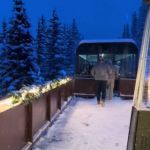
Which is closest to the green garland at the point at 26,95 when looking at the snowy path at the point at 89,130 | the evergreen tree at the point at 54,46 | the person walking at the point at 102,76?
the snowy path at the point at 89,130

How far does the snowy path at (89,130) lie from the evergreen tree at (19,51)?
1976 cm

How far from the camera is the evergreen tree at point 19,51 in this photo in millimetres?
33688

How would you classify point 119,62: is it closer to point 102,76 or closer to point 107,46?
point 107,46

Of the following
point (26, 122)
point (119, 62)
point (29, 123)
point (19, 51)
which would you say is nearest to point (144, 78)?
point (26, 122)

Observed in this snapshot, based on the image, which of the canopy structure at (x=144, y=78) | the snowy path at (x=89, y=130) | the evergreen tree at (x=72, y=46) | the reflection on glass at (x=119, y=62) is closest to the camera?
the canopy structure at (x=144, y=78)

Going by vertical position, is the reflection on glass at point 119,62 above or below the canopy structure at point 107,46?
below

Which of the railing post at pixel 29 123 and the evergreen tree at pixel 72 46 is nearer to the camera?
the railing post at pixel 29 123

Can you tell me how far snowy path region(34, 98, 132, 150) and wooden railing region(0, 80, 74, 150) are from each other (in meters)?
0.26

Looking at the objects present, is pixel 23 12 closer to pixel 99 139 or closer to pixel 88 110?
pixel 88 110

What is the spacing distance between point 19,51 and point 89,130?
81.7 feet

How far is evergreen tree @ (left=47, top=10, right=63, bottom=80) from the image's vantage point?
4988 cm

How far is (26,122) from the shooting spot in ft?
25.9

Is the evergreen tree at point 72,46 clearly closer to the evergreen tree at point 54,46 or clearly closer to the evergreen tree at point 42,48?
the evergreen tree at point 42,48

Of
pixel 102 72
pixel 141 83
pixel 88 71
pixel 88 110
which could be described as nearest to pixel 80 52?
pixel 88 71
